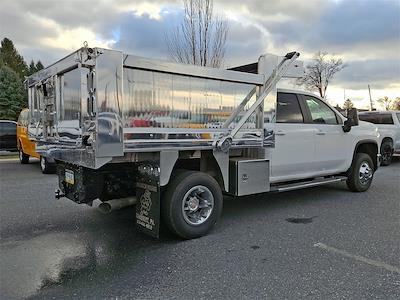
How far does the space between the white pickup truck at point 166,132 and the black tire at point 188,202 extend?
0.5 inches

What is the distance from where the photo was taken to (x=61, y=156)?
4848 mm

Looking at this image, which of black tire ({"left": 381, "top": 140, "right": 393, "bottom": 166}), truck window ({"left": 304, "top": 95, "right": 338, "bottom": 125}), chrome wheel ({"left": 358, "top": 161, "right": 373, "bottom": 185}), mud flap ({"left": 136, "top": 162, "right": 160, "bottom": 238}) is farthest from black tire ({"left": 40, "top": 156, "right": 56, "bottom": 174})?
black tire ({"left": 381, "top": 140, "right": 393, "bottom": 166})

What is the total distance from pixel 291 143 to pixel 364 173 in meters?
2.54

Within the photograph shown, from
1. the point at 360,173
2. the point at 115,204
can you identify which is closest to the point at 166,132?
the point at 115,204

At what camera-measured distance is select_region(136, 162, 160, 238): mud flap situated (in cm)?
454

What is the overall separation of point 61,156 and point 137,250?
5.04 feet

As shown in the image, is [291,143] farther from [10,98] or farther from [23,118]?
[10,98]

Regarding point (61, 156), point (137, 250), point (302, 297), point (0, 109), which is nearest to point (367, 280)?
point (302, 297)

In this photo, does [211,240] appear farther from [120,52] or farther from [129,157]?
[120,52]

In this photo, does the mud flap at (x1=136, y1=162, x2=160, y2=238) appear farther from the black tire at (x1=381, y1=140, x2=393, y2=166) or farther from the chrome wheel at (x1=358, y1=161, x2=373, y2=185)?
the black tire at (x1=381, y1=140, x2=393, y2=166)

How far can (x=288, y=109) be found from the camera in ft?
21.0

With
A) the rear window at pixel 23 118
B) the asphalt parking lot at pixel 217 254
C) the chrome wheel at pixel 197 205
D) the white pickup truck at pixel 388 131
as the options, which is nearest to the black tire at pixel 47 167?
the rear window at pixel 23 118

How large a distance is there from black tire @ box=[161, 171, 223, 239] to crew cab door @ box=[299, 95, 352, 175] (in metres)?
2.67

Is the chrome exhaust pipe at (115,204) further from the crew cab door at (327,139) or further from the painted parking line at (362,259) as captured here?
the crew cab door at (327,139)
